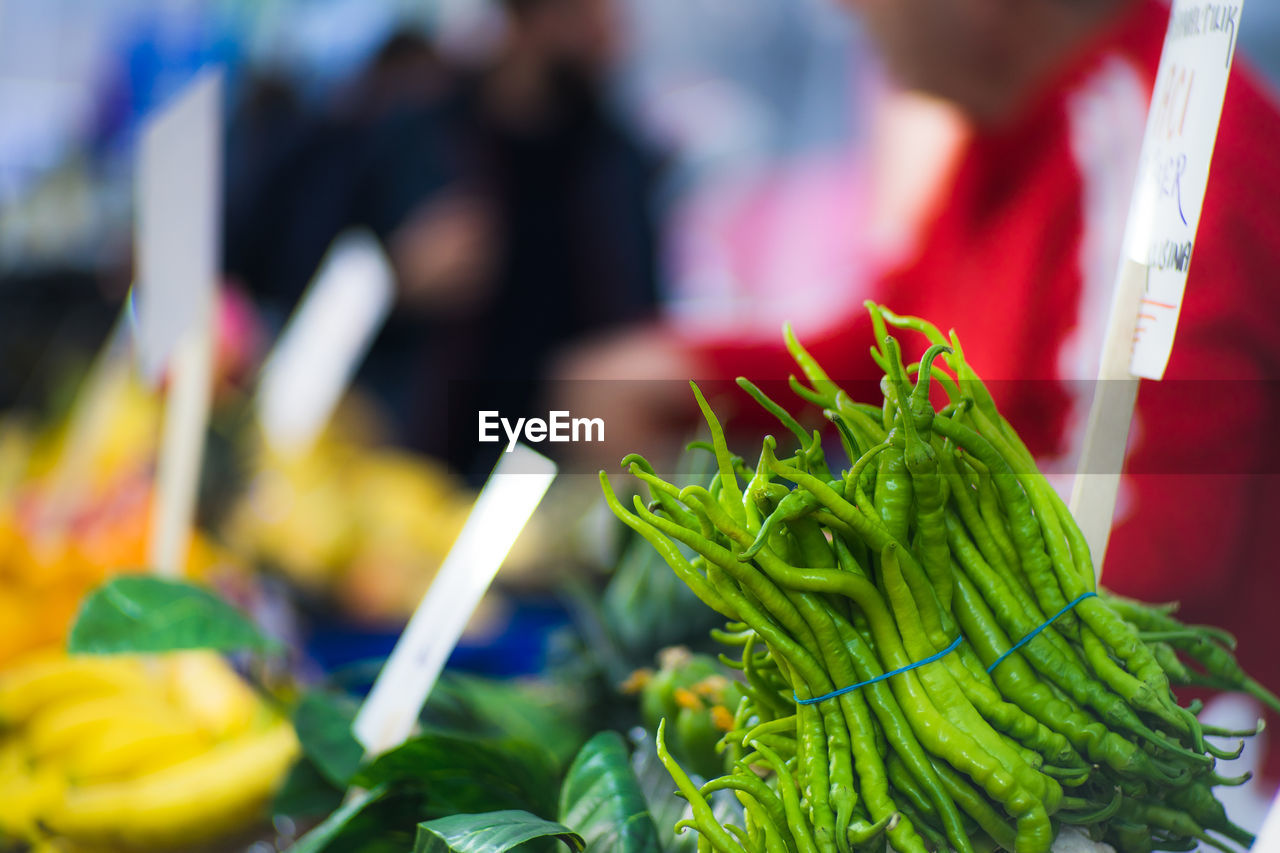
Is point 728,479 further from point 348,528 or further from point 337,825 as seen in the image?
point 348,528

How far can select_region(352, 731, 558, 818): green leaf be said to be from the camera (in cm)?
53

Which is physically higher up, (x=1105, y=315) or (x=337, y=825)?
(x=1105, y=315)

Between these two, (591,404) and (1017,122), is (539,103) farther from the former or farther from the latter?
(591,404)

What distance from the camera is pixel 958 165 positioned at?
91cm

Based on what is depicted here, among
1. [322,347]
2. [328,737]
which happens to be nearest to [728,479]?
A: [328,737]

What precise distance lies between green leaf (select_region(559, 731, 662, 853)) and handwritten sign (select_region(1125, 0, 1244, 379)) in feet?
0.97

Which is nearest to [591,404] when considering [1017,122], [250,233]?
[1017,122]

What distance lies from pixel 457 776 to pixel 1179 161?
1.53ft

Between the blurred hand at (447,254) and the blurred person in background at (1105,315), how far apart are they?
1301mm

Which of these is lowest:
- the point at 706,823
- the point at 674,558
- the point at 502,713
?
the point at 502,713

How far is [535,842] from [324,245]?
6.16 feet

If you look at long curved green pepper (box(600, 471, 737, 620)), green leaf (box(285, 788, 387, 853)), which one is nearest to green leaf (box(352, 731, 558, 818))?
green leaf (box(285, 788, 387, 853))

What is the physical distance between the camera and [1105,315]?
0.46m

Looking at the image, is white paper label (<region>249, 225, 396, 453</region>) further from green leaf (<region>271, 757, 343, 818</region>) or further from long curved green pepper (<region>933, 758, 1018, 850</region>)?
long curved green pepper (<region>933, 758, 1018, 850</region>)
